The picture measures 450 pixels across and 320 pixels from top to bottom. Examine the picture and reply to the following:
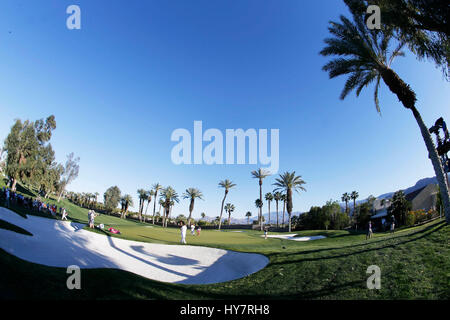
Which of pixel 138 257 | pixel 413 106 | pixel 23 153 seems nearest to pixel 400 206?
pixel 413 106

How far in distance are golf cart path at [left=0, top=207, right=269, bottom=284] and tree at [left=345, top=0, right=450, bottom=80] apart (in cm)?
1527

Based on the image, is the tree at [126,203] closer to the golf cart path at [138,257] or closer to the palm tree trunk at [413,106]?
the golf cart path at [138,257]

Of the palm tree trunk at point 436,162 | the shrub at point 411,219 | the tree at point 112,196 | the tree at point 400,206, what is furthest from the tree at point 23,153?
the tree at point 400,206

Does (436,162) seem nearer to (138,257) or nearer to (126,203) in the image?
(138,257)

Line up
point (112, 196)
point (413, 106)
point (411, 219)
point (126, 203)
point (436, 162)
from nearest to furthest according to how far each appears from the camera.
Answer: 1. point (436, 162)
2. point (413, 106)
3. point (411, 219)
4. point (126, 203)
5. point (112, 196)

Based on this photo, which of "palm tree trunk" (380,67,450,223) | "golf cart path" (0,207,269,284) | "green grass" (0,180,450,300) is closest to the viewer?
"green grass" (0,180,450,300)

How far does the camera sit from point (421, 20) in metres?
9.95

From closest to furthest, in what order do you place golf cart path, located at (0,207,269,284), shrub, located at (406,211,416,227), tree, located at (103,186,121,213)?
1. golf cart path, located at (0,207,269,284)
2. shrub, located at (406,211,416,227)
3. tree, located at (103,186,121,213)

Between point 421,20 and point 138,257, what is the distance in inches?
857

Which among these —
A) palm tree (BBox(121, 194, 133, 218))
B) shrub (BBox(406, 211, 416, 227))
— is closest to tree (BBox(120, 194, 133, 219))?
Answer: palm tree (BBox(121, 194, 133, 218))

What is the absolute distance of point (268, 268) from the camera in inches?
458

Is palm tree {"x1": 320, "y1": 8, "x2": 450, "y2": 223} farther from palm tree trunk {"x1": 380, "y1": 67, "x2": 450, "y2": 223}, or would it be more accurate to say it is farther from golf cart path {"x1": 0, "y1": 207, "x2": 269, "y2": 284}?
golf cart path {"x1": 0, "y1": 207, "x2": 269, "y2": 284}

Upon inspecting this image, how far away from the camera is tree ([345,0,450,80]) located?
9133 mm
